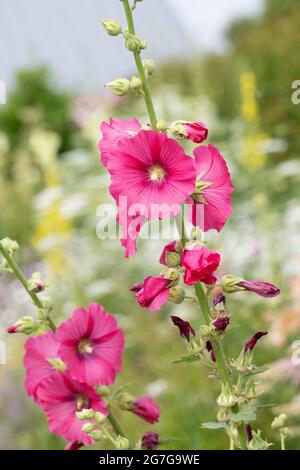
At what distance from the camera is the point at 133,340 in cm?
473

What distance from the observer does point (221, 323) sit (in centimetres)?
124

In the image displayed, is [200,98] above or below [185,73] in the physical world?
below

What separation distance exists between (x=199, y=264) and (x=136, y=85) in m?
0.29

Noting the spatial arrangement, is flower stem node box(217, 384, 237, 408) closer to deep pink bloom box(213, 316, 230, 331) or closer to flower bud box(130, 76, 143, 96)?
deep pink bloom box(213, 316, 230, 331)

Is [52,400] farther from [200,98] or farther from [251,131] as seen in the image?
[200,98]

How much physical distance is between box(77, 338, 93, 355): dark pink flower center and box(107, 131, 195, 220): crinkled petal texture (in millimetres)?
319

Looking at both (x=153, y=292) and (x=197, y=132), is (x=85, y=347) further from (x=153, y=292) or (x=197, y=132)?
(x=197, y=132)

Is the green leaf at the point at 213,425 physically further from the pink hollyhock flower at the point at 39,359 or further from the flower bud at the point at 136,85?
the flower bud at the point at 136,85

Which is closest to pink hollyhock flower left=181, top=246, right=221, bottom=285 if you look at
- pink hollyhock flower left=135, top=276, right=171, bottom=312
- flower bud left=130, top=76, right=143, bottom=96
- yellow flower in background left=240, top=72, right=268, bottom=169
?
pink hollyhock flower left=135, top=276, right=171, bottom=312

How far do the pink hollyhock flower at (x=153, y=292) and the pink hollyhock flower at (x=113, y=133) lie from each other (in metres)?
0.19

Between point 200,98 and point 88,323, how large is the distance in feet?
21.8

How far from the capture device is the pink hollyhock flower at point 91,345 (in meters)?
1.41

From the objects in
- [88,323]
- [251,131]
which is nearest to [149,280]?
[88,323]
